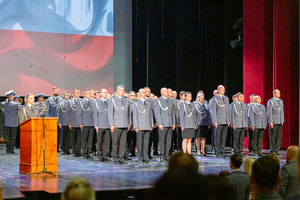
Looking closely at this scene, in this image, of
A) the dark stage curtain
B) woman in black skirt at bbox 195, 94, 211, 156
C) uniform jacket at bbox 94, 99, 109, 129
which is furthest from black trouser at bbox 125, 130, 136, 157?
the dark stage curtain

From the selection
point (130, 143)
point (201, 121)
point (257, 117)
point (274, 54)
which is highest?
point (274, 54)

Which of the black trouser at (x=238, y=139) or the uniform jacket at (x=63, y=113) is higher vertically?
the uniform jacket at (x=63, y=113)

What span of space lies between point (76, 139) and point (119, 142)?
194 cm

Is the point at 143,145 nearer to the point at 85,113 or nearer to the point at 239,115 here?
the point at 85,113

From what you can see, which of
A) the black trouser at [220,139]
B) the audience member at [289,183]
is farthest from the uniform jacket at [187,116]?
the audience member at [289,183]

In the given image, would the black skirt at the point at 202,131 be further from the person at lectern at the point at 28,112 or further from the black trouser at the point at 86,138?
the person at lectern at the point at 28,112

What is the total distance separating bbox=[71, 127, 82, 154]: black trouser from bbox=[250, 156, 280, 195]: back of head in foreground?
7017 mm

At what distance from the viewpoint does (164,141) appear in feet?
25.0

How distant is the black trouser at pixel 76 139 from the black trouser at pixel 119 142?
1.61 m

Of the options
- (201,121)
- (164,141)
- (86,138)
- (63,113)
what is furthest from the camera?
(63,113)

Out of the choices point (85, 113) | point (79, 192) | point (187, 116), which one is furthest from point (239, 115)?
point (79, 192)

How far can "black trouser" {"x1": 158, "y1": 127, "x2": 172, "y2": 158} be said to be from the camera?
7.60m

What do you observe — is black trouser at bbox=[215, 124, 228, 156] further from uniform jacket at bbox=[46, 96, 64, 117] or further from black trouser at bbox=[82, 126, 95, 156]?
uniform jacket at bbox=[46, 96, 64, 117]

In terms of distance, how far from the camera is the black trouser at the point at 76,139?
8577 mm
